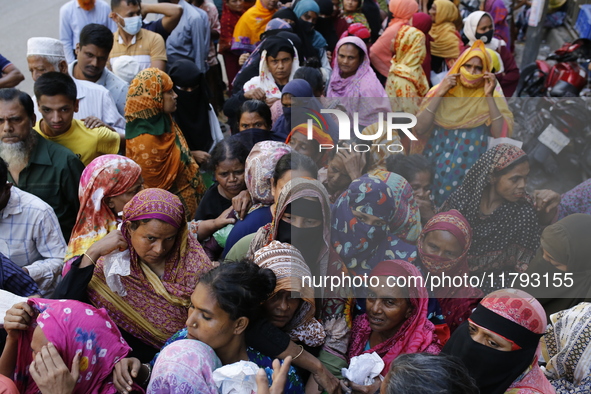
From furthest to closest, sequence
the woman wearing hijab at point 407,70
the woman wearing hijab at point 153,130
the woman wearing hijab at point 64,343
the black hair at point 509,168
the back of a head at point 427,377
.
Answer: the woman wearing hijab at point 407,70 → the woman wearing hijab at point 153,130 → the black hair at point 509,168 → the woman wearing hijab at point 64,343 → the back of a head at point 427,377

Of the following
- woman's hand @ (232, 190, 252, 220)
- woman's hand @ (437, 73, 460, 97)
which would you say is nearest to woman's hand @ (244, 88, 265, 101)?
woman's hand @ (437, 73, 460, 97)

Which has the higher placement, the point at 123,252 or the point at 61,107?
the point at 61,107

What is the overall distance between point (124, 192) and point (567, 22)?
10.3 metres

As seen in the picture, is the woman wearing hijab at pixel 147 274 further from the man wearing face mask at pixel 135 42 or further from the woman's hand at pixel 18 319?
the man wearing face mask at pixel 135 42

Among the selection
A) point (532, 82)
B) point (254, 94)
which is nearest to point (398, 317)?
point (254, 94)

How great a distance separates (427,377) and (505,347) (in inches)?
21.6

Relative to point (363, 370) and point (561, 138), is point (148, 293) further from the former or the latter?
point (561, 138)

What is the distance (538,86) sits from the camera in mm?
6895

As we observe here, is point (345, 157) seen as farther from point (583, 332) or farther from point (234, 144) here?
point (583, 332)

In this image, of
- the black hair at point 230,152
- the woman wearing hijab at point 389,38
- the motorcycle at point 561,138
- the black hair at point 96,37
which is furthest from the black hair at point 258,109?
the motorcycle at point 561,138

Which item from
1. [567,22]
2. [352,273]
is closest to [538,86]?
[567,22]

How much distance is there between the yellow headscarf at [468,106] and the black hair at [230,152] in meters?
1.11

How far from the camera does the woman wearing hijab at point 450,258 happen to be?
2590mm

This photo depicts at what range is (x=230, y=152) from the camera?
10.8 feet
